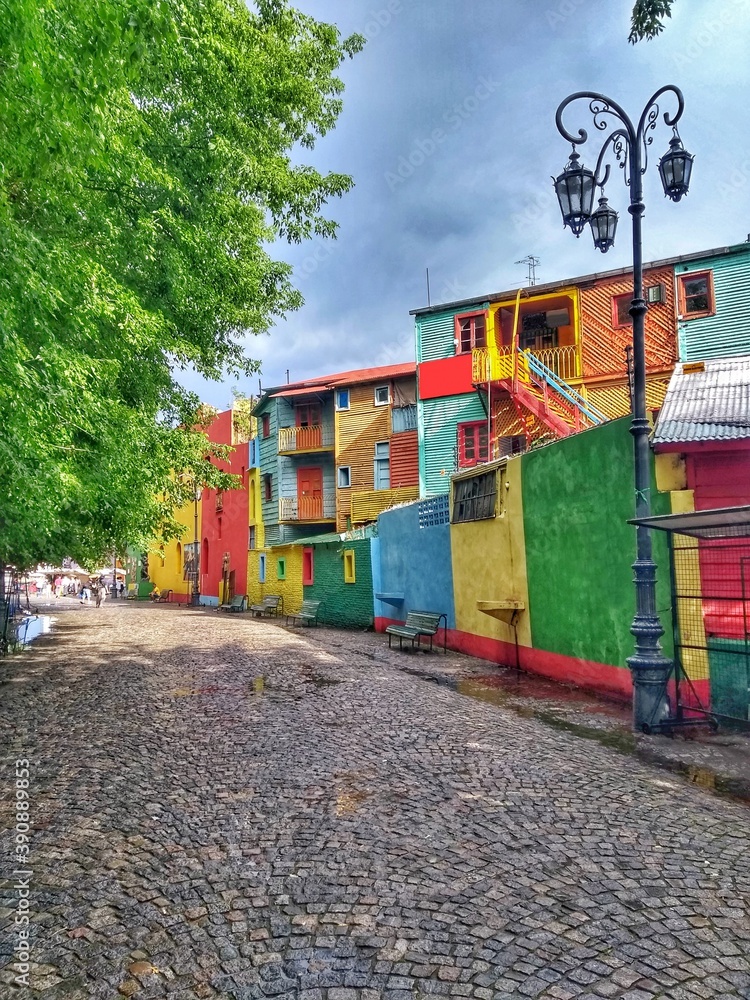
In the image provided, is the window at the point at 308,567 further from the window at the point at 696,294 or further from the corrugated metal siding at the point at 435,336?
the window at the point at 696,294

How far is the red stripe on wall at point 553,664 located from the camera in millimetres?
8969

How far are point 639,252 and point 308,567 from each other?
1985cm

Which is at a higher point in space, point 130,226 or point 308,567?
point 130,226

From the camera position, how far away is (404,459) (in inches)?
1065

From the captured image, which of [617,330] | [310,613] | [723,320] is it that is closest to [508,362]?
[617,330]

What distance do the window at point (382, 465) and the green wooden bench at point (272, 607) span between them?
636 centimetres

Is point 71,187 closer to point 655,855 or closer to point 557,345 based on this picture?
point 655,855

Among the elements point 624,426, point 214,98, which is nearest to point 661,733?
point 624,426

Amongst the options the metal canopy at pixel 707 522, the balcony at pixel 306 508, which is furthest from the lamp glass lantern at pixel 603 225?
the balcony at pixel 306 508

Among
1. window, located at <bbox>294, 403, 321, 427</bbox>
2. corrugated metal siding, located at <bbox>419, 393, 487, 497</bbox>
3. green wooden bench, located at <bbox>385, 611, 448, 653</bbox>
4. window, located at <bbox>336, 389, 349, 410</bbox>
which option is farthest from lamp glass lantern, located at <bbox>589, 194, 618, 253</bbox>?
window, located at <bbox>294, 403, 321, 427</bbox>

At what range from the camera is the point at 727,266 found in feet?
62.1

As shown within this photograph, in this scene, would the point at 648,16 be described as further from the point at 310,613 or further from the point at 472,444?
the point at 310,613

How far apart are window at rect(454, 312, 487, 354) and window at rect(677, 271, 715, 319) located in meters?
6.05

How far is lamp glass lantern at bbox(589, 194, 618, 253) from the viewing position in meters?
7.87
